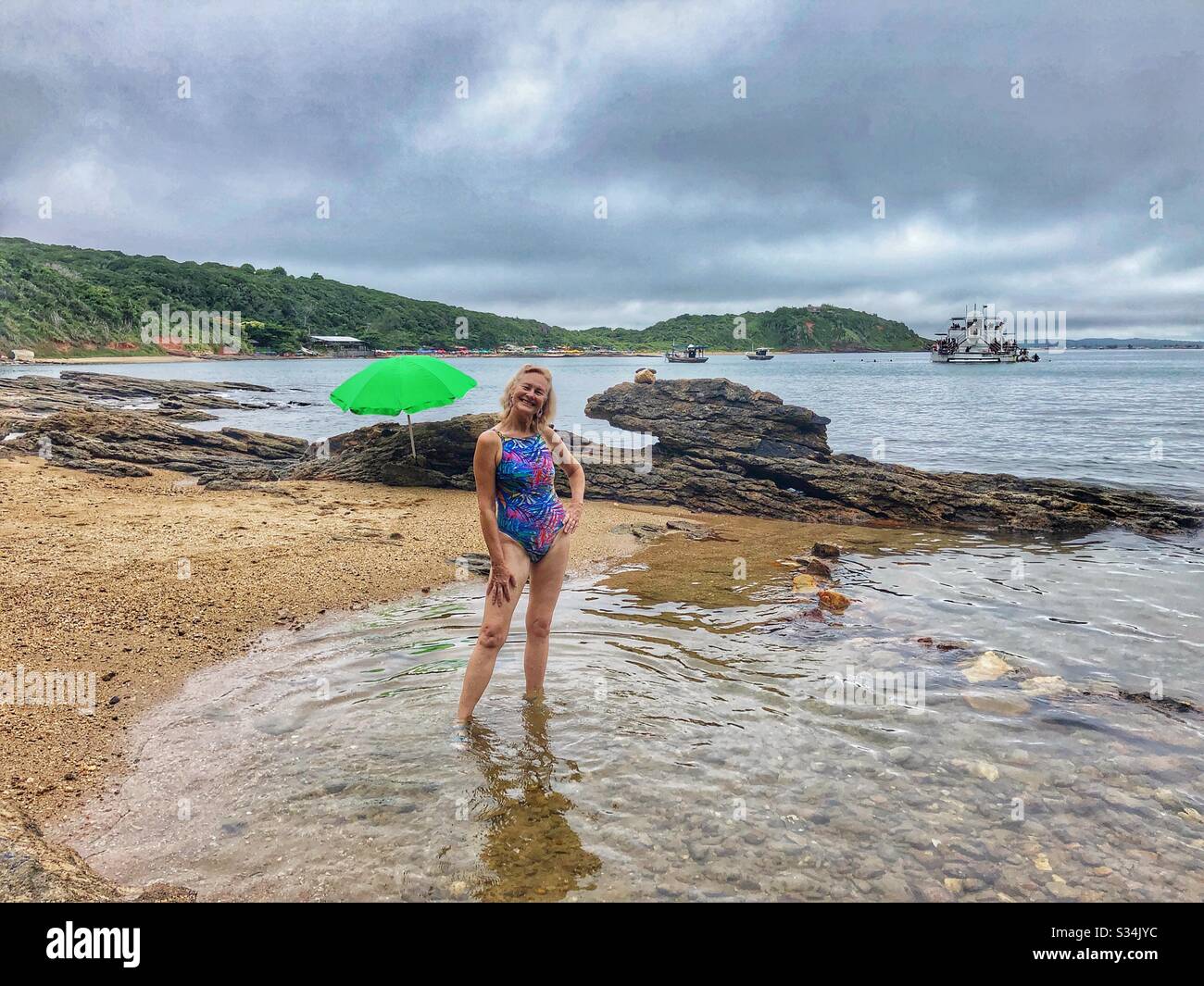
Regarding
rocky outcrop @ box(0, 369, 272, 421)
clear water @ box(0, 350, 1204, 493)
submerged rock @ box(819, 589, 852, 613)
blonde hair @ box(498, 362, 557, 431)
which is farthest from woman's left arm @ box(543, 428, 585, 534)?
rocky outcrop @ box(0, 369, 272, 421)

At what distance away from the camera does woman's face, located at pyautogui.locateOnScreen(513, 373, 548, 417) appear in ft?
15.8

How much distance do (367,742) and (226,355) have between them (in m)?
141

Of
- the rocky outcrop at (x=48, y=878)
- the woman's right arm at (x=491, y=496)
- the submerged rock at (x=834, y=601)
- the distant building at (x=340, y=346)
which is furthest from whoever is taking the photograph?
the distant building at (x=340, y=346)

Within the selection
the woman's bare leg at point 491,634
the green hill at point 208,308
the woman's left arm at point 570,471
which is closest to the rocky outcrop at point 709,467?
the woman's left arm at point 570,471

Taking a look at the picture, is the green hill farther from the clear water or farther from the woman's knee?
the woman's knee

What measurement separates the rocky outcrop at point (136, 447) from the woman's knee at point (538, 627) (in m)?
12.6

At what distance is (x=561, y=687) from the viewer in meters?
5.95

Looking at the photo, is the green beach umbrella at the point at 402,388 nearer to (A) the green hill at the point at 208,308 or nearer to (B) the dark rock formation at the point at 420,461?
(B) the dark rock formation at the point at 420,461

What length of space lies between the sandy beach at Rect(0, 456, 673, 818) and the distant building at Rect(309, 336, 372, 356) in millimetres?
131249

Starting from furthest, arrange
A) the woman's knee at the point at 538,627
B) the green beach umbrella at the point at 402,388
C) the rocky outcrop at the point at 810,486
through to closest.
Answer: the rocky outcrop at the point at 810,486
the green beach umbrella at the point at 402,388
the woman's knee at the point at 538,627

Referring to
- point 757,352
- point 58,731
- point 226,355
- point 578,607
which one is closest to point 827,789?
point 578,607

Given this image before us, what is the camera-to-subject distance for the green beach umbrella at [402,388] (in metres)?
12.4

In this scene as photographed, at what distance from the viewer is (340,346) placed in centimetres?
14200
